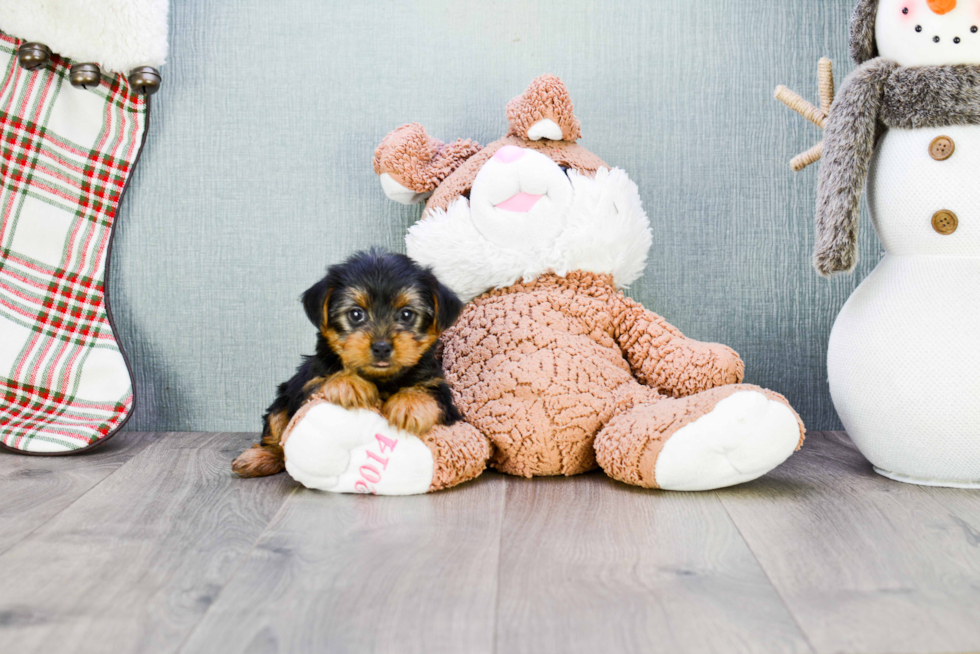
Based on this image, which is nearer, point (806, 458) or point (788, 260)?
point (806, 458)

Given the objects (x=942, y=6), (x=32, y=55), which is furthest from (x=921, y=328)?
(x=32, y=55)

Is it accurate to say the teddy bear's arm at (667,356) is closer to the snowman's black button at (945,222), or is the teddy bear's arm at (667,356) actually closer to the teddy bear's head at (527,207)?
the teddy bear's head at (527,207)

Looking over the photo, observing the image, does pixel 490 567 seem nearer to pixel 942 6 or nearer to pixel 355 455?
pixel 355 455

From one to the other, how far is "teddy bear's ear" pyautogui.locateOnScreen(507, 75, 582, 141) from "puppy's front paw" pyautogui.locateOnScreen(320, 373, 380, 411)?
68 centimetres

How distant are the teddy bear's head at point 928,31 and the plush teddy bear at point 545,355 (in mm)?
579

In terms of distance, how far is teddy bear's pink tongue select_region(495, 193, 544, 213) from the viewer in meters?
1.68

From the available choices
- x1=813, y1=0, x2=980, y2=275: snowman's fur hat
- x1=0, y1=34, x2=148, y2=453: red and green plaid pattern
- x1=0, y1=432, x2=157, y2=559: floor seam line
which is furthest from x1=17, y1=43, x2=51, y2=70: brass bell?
x1=813, y1=0, x2=980, y2=275: snowman's fur hat

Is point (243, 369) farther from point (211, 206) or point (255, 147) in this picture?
point (255, 147)

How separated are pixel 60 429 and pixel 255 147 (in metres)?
0.81

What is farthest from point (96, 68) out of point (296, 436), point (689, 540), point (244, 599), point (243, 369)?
point (689, 540)

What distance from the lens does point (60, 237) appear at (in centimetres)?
192

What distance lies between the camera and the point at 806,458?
1.77m

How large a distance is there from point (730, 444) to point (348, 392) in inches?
26.8

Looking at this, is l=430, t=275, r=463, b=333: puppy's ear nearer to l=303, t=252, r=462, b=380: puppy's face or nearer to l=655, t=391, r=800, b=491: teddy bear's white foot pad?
l=303, t=252, r=462, b=380: puppy's face
